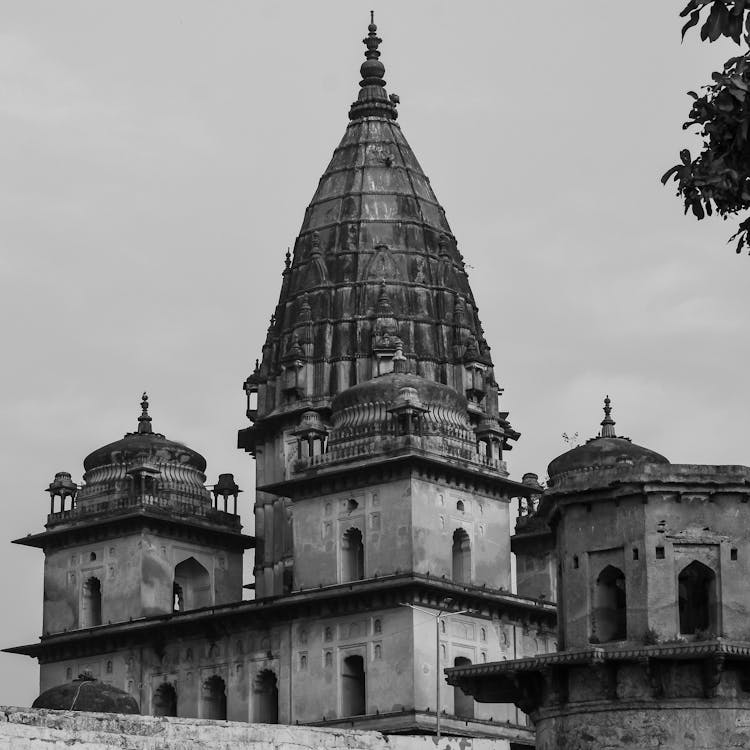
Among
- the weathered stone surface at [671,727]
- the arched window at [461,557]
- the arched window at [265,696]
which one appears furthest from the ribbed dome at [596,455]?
the weathered stone surface at [671,727]

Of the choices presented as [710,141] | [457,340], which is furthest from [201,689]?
[710,141]

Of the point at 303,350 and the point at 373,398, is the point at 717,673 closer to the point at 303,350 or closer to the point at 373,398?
the point at 373,398

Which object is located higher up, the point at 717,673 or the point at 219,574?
the point at 219,574

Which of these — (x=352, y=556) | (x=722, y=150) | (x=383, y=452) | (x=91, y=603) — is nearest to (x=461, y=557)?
(x=352, y=556)

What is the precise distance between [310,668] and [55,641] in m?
9.68

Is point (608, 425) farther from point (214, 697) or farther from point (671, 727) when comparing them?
point (671, 727)

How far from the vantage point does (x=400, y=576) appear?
219ft

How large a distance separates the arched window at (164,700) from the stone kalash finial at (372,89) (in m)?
21.7

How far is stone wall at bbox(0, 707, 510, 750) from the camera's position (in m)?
32.3

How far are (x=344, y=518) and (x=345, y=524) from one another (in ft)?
0.62

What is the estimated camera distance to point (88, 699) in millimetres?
54875

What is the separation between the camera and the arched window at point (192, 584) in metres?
75.3

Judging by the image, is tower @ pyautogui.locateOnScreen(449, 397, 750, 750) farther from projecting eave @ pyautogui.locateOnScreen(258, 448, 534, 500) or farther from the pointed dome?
the pointed dome

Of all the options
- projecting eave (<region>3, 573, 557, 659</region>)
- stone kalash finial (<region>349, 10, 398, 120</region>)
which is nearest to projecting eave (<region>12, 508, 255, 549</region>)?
projecting eave (<region>3, 573, 557, 659</region>)
